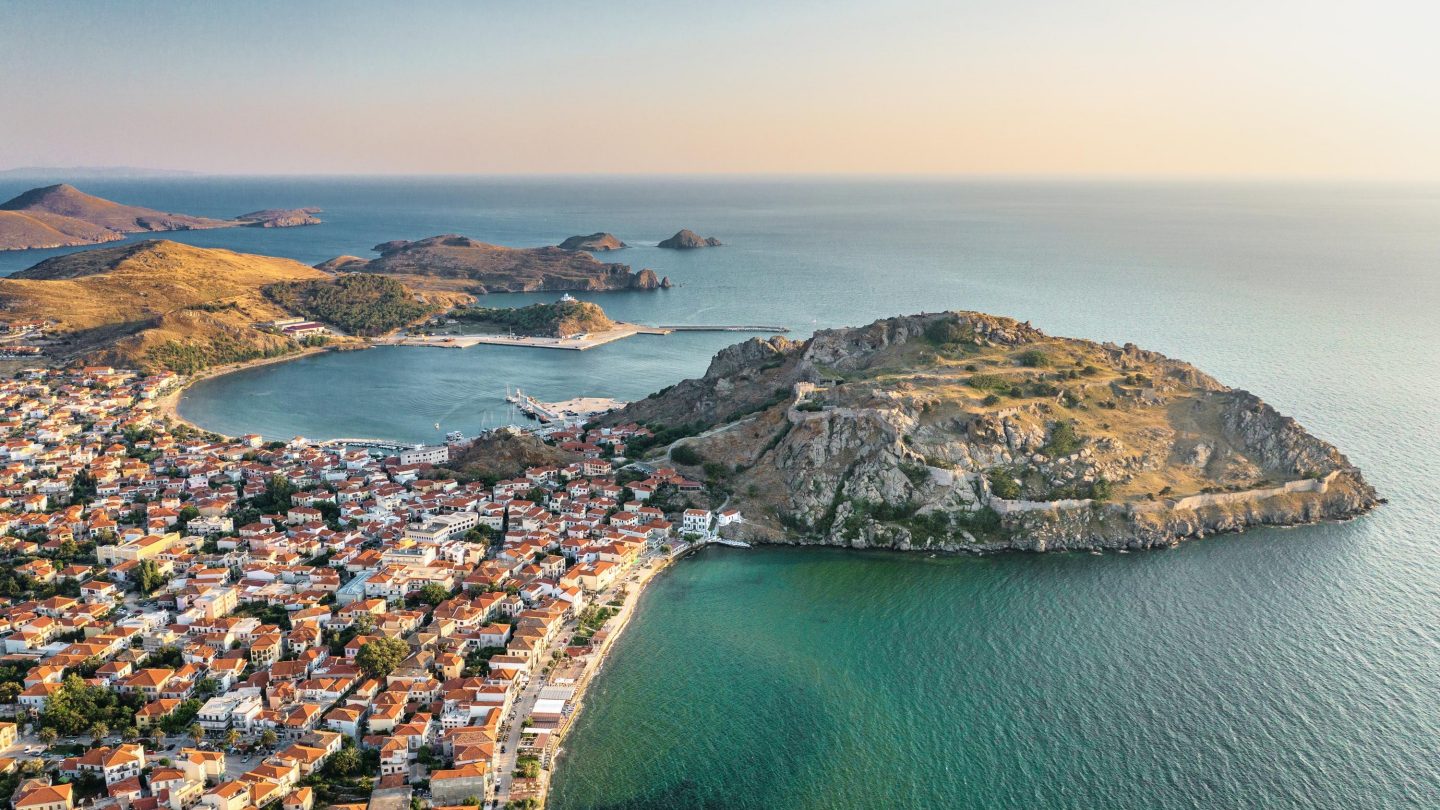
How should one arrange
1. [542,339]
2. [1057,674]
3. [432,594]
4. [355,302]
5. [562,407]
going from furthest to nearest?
[355,302] → [542,339] → [562,407] → [432,594] → [1057,674]

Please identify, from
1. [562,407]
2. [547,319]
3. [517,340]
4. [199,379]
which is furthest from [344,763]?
[547,319]

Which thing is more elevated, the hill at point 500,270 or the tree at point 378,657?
the hill at point 500,270

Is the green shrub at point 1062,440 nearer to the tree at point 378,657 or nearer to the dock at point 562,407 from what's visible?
the tree at point 378,657

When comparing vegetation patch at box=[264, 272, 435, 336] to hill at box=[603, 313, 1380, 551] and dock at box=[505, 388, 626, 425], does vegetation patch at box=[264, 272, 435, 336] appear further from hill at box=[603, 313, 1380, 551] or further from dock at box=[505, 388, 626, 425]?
hill at box=[603, 313, 1380, 551]

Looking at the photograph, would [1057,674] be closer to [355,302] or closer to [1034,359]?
[1034,359]

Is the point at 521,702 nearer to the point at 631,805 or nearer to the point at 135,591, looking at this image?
the point at 631,805

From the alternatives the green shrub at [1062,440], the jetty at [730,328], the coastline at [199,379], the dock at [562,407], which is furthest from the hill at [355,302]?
the green shrub at [1062,440]

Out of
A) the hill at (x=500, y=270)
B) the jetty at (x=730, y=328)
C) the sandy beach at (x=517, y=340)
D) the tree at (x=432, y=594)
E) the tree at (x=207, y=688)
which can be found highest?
the hill at (x=500, y=270)

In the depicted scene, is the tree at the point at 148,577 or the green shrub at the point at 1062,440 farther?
the green shrub at the point at 1062,440
